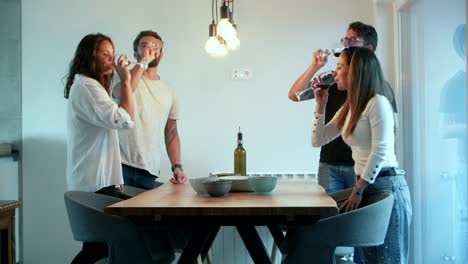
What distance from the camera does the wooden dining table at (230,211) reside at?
143 centimetres

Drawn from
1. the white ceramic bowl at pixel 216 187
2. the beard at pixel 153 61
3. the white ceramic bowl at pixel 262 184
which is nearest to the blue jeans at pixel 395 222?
the white ceramic bowl at pixel 262 184

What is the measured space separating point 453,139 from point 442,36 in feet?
1.83

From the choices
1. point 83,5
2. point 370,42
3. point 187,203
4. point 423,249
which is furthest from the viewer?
point 83,5

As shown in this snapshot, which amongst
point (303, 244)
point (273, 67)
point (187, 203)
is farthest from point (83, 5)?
point (303, 244)

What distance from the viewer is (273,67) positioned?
10.5ft

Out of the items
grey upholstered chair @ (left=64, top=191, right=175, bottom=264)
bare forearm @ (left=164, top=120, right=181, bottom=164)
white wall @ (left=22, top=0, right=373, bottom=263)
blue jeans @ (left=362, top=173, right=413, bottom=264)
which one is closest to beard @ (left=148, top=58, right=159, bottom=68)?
bare forearm @ (left=164, top=120, right=181, bottom=164)

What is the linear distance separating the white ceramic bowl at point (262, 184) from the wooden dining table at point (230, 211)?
0.05 meters

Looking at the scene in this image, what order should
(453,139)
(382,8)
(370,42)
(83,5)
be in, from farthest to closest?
(83,5)
(382,8)
(370,42)
(453,139)

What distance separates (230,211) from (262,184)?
1.28 feet

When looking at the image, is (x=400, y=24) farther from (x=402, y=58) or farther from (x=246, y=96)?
(x=246, y=96)

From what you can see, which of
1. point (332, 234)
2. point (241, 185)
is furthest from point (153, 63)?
point (332, 234)

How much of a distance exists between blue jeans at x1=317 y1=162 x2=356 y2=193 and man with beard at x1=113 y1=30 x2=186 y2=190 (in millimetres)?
780

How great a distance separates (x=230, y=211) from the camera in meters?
1.43

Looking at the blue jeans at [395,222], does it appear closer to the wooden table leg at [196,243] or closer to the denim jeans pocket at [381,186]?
the denim jeans pocket at [381,186]
